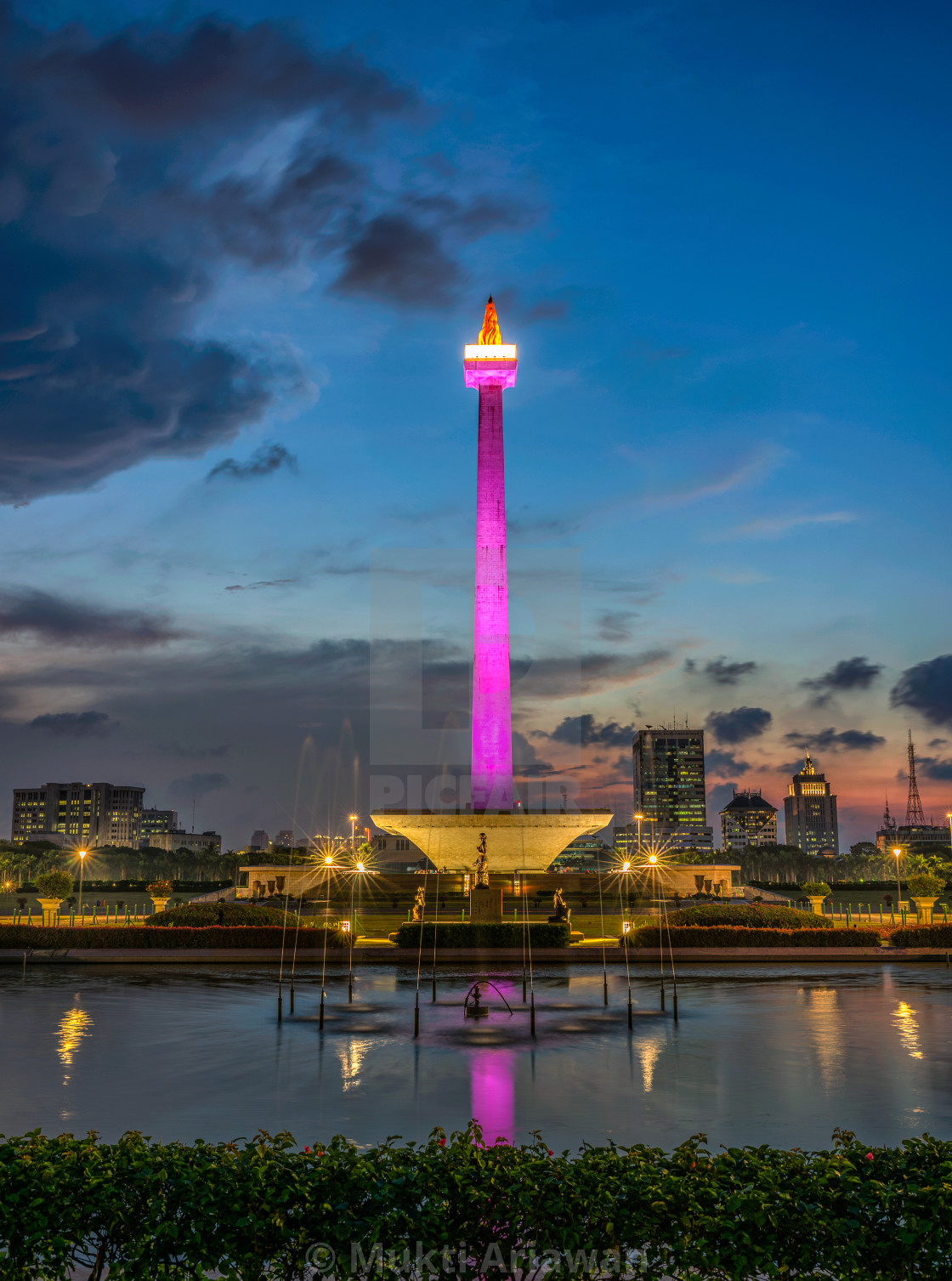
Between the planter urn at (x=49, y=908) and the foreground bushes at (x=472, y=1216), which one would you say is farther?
the planter urn at (x=49, y=908)

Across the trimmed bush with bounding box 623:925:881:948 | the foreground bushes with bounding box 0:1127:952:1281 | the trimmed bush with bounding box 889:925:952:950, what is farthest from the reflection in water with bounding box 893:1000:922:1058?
the foreground bushes with bounding box 0:1127:952:1281

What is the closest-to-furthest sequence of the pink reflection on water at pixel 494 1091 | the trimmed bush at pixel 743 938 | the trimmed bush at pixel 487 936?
the pink reflection on water at pixel 494 1091
the trimmed bush at pixel 743 938
the trimmed bush at pixel 487 936

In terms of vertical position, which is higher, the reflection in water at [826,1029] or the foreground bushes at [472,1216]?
the foreground bushes at [472,1216]

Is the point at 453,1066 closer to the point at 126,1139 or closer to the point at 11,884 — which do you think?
the point at 126,1139

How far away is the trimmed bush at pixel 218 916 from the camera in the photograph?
37.7 m

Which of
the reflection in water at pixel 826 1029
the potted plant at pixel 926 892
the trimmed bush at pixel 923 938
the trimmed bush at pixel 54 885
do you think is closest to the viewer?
the reflection in water at pixel 826 1029

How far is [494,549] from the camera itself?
57500mm

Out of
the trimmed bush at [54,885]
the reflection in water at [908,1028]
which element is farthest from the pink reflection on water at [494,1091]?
the trimmed bush at [54,885]

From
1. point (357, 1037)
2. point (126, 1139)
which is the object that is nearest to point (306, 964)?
point (357, 1037)

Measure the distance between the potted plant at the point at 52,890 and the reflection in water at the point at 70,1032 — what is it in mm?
20015

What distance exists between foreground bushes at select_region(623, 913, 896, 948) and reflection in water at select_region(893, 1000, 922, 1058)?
31.8ft

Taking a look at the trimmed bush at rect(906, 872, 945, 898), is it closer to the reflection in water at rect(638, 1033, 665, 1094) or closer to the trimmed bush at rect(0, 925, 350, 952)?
the trimmed bush at rect(0, 925, 350, 952)

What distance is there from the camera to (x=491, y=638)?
5672 cm

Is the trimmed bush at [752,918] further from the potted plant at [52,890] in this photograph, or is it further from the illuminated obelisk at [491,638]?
the potted plant at [52,890]
